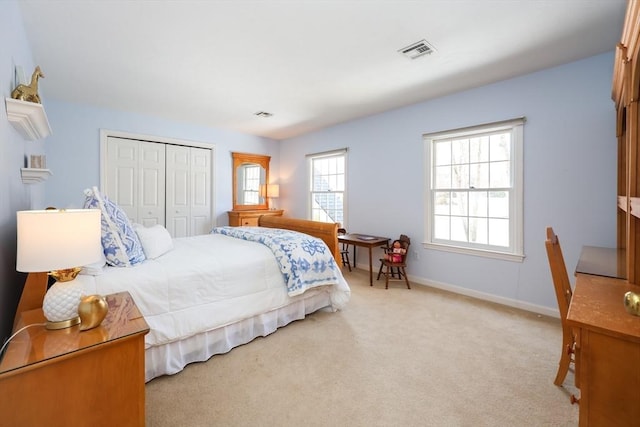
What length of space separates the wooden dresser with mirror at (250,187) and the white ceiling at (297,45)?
198 centimetres

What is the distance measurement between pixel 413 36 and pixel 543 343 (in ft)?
9.07

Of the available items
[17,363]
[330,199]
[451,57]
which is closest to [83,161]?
[330,199]

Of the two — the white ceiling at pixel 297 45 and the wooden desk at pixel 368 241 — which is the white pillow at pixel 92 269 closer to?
the white ceiling at pixel 297 45

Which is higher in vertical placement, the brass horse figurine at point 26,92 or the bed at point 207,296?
the brass horse figurine at point 26,92

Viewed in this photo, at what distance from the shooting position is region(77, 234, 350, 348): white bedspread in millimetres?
1780

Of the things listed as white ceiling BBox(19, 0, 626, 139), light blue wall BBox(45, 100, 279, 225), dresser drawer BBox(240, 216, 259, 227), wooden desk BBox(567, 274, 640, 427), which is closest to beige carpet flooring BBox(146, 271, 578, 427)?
wooden desk BBox(567, 274, 640, 427)

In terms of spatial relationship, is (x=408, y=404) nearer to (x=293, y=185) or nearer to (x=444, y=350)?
(x=444, y=350)

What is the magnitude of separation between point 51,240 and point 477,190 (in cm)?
381

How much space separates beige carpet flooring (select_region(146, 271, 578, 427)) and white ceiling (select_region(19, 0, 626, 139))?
2.54 meters

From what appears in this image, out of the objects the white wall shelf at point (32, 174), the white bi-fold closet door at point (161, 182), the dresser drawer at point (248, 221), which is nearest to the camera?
the white wall shelf at point (32, 174)

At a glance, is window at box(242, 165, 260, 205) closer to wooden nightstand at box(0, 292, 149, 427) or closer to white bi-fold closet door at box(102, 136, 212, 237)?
white bi-fold closet door at box(102, 136, 212, 237)

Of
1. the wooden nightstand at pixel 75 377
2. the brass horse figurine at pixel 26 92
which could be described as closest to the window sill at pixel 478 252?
the wooden nightstand at pixel 75 377

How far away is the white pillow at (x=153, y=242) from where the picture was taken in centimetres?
221

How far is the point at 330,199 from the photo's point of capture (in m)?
5.30
